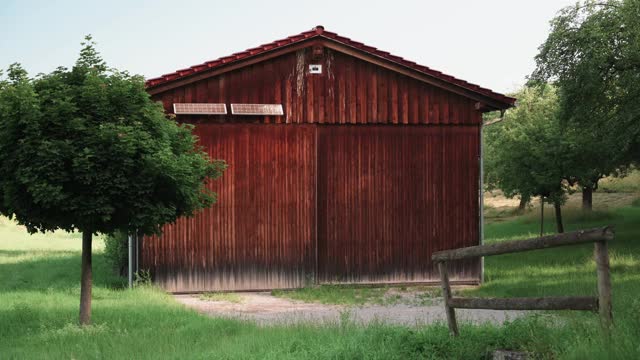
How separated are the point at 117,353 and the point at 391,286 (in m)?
10.2

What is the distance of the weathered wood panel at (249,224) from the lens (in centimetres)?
1828

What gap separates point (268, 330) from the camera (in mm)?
10812

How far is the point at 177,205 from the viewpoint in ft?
41.8

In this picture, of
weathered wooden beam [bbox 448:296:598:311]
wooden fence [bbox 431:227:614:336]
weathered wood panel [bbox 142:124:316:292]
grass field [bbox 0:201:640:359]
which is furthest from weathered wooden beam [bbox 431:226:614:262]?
weathered wood panel [bbox 142:124:316:292]

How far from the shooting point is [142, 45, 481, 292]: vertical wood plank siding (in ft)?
60.3

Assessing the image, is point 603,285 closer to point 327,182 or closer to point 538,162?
point 327,182

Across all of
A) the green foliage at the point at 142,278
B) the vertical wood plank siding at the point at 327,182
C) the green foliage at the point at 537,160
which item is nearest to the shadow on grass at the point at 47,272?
the green foliage at the point at 142,278

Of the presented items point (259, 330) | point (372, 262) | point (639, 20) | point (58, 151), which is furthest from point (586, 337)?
point (639, 20)

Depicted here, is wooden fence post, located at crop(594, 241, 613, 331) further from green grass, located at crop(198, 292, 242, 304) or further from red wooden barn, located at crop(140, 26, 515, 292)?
red wooden barn, located at crop(140, 26, 515, 292)

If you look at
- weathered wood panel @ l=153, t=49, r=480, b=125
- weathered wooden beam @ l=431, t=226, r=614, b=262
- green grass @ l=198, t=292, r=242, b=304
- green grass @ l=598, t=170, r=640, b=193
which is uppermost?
weathered wood panel @ l=153, t=49, r=480, b=125

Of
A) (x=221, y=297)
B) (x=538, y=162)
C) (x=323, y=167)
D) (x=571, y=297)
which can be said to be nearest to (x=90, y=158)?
(x=221, y=297)

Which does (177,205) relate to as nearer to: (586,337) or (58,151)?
(58,151)

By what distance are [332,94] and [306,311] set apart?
5.87 metres

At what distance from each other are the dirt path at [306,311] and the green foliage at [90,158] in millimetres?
2847
